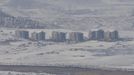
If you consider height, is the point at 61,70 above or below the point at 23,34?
above

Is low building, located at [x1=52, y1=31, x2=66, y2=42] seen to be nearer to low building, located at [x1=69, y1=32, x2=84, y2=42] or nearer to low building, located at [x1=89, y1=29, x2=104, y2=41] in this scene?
low building, located at [x1=69, y1=32, x2=84, y2=42]

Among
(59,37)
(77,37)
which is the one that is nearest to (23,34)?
(59,37)

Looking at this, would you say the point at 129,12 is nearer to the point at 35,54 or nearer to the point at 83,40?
the point at 83,40

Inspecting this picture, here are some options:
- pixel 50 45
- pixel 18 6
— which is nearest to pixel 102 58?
pixel 50 45

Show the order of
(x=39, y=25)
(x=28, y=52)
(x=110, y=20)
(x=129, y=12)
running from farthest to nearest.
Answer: (x=129, y=12) → (x=110, y=20) → (x=39, y=25) → (x=28, y=52)

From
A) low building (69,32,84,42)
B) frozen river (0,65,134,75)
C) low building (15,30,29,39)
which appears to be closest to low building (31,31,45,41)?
low building (15,30,29,39)

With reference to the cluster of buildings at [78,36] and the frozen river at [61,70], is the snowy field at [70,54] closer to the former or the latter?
the frozen river at [61,70]

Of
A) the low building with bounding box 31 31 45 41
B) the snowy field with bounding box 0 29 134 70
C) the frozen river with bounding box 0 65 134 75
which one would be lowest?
the low building with bounding box 31 31 45 41

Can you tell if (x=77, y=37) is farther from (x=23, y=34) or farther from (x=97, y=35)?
(x=23, y=34)

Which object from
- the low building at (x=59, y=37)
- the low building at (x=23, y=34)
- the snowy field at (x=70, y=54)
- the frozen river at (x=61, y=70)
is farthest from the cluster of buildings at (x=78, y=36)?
the frozen river at (x=61, y=70)
